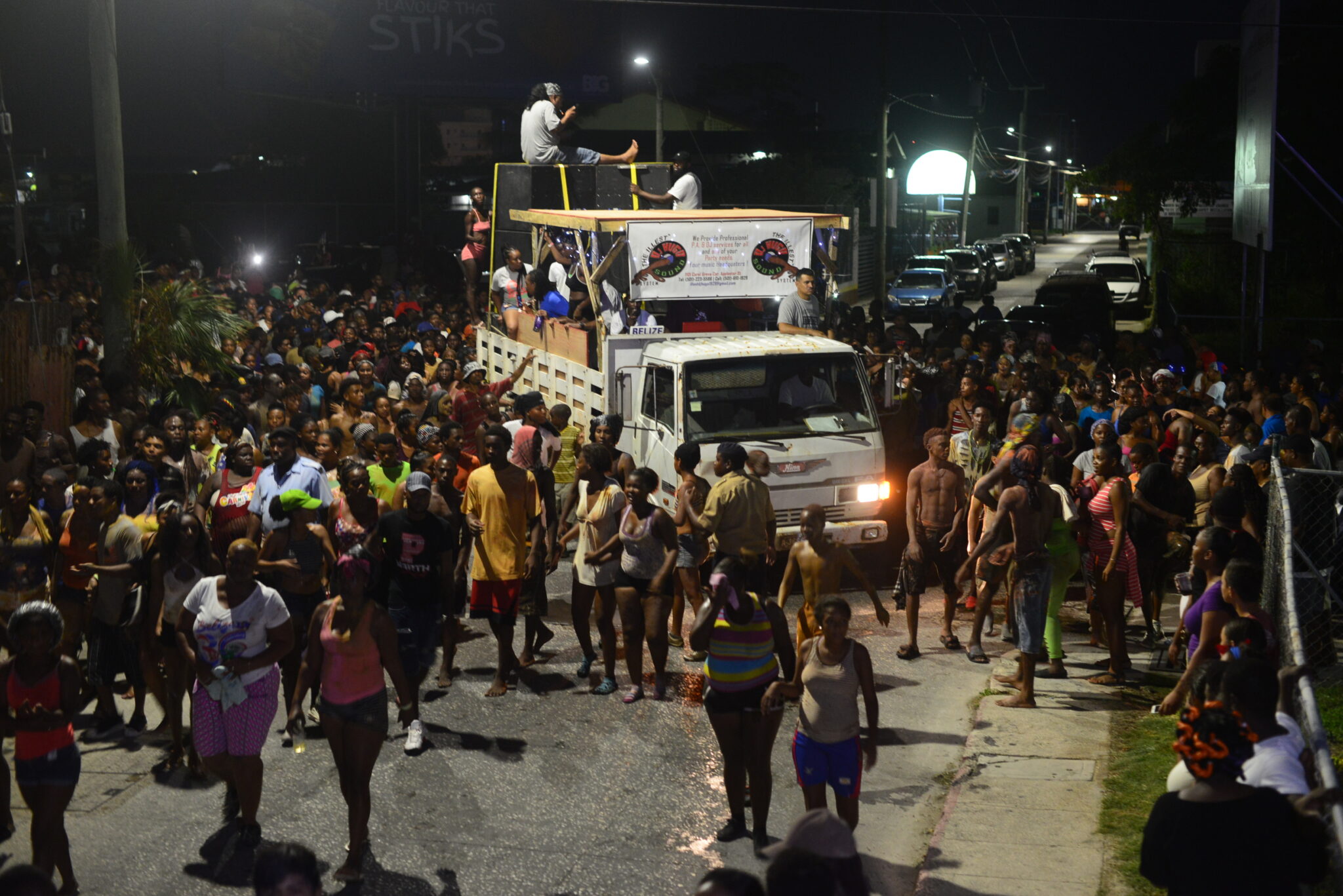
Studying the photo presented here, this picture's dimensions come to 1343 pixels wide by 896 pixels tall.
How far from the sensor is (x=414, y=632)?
8414 millimetres

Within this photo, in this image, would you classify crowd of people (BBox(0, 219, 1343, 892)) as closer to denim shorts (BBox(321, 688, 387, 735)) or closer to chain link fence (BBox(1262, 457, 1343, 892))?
denim shorts (BBox(321, 688, 387, 735))

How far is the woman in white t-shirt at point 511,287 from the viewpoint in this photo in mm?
16672

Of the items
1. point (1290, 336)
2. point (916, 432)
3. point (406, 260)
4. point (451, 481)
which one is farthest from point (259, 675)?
point (406, 260)

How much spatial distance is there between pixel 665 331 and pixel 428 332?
6.08 meters

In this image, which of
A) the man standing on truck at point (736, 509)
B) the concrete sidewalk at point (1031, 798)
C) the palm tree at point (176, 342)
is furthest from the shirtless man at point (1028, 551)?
the palm tree at point (176, 342)

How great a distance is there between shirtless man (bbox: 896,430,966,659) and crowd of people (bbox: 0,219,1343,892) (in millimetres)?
22

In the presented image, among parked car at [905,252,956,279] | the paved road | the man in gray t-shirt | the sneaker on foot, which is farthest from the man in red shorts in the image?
parked car at [905,252,956,279]

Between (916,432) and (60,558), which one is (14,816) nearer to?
(60,558)

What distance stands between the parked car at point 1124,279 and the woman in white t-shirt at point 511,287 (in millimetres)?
21988

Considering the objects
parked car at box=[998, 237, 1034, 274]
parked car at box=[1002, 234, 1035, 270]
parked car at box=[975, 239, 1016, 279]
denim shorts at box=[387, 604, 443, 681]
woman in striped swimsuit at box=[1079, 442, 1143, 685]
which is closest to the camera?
denim shorts at box=[387, 604, 443, 681]

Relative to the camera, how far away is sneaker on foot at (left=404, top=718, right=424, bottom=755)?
328 inches

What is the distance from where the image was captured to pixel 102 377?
14078 millimetres

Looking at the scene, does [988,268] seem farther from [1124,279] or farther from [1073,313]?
[1073,313]

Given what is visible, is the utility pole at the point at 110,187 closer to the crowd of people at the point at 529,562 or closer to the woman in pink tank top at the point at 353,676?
the crowd of people at the point at 529,562
